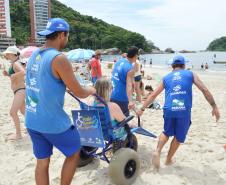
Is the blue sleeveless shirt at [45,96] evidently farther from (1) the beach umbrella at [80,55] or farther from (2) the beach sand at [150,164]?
(1) the beach umbrella at [80,55]

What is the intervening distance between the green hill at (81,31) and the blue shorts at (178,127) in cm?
8915

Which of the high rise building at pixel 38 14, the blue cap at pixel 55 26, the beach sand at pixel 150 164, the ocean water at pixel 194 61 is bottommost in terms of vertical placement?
the ocean water at pixel 194 61

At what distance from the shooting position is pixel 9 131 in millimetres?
5621

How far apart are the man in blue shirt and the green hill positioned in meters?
88.0

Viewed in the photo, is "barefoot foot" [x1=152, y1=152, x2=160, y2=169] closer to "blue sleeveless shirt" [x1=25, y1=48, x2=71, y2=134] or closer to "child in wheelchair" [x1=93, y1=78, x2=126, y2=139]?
"child in wheelchair" [x1=93, y1=78, x2=126, y2=139]

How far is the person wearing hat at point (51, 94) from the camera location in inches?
95.5

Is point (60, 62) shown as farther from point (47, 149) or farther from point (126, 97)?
point (126, 97)

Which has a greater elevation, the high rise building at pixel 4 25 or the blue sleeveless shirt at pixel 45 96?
the high rise building at pixel 4 25

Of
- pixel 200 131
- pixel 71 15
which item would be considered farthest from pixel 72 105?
pixel 71 15

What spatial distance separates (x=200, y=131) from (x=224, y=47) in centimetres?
16519

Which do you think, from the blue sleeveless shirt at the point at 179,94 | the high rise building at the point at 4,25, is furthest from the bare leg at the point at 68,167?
the high rise building at the point at 4,25

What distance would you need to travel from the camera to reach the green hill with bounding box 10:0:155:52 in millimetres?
98062

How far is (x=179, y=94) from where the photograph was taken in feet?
12.7

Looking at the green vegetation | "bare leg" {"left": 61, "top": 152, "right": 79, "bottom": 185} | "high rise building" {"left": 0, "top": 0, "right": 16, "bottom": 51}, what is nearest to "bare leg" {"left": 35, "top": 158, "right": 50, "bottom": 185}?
"bare leg" {"left": 61, "top": 152, "right": 79, "bottom": 185}
